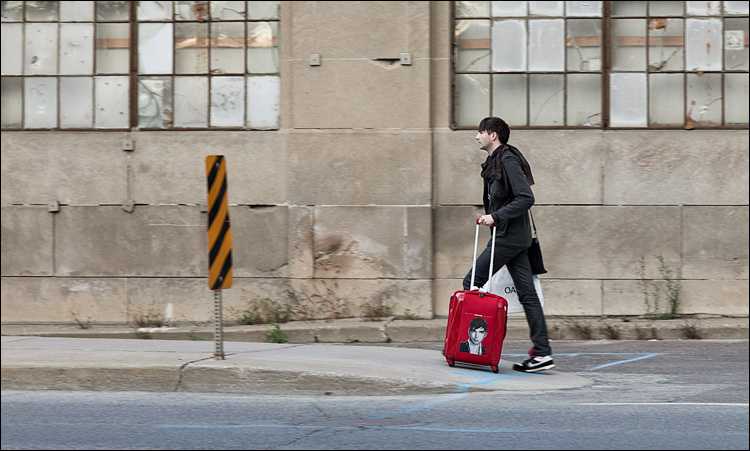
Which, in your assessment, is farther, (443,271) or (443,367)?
(443,271)

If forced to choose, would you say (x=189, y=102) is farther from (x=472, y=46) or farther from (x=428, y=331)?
(x=428, y=331)

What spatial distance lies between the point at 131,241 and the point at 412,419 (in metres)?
6.23

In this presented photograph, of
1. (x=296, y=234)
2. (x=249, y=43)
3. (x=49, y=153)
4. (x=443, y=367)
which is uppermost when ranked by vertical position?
(x=249, y=43)

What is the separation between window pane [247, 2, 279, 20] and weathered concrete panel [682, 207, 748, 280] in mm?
4871

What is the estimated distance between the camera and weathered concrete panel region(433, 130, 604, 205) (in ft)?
43.6

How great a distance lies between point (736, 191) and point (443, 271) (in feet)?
10.5

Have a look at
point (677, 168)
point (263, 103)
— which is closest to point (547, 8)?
point (677, 168)

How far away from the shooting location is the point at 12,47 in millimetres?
13820

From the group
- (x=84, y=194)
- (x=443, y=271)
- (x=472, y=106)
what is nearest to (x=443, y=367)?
(x=443, y=271)

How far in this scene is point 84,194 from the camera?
1359 cm

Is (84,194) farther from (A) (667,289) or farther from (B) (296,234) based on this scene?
(A) (667,289)

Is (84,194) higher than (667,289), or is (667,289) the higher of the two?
(84,194)

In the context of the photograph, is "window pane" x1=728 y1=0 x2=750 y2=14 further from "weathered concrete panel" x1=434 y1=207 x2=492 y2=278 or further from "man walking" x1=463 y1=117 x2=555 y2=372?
"man walking" x1=463 y1=117 x2=555 y2=372

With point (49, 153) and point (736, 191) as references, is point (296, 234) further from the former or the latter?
point (736, 191)
